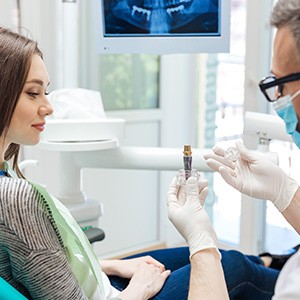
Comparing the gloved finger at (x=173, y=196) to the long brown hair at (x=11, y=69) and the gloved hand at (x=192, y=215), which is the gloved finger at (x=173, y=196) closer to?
the gloved hand at (x=192, y=215)

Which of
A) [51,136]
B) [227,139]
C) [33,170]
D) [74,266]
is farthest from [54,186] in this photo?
[74,266]

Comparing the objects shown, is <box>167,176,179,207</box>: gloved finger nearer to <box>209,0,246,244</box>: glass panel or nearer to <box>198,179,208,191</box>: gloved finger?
<box>198,179,208,191</box>: gloved finger

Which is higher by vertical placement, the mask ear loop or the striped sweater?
the mask ear loop

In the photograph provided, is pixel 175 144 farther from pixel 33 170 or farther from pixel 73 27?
pixel 73 27

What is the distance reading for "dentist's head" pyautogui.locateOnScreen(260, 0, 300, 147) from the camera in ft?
3.51

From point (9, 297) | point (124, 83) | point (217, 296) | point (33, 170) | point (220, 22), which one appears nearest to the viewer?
point (9, 297)

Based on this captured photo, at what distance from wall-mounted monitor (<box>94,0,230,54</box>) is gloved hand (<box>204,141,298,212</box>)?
2.09ft

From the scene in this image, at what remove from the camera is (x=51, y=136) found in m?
2.02

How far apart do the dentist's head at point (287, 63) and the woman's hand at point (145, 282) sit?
606mm

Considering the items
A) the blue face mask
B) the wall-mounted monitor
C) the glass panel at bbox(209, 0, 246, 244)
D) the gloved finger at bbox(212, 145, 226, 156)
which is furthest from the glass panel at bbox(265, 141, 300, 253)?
the blue face mask

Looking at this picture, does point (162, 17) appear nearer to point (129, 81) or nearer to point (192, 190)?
point (192, 190)

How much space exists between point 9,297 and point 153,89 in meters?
2.42

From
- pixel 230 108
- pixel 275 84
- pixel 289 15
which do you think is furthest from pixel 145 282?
pixel 230 108

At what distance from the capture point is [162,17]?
6.73ft
